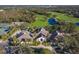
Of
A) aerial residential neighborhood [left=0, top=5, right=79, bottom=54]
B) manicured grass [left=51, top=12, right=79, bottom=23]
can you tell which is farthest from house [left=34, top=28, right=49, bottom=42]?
manicured grass [left=51, top=12, right=79, bottom=23]

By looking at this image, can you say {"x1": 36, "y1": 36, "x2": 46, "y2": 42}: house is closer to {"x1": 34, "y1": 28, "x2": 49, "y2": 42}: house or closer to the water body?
{"x1": 34, "y1": 28, "x2": 49, "y2": 42}: house

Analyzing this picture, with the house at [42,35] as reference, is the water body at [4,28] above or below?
above

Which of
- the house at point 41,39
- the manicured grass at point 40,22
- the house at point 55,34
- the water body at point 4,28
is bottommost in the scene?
the house at point 41,39

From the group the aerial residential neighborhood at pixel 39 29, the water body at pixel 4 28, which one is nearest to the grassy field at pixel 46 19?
the aerial residential neighborhood at pixel 39 29

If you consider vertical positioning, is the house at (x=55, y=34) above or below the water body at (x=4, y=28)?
below

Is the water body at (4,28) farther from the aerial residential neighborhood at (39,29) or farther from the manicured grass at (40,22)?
the manicured grass at (40,22)

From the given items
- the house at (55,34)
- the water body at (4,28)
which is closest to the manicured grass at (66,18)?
the house at (55,34)

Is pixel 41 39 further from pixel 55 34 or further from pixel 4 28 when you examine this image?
pixel 4 28
